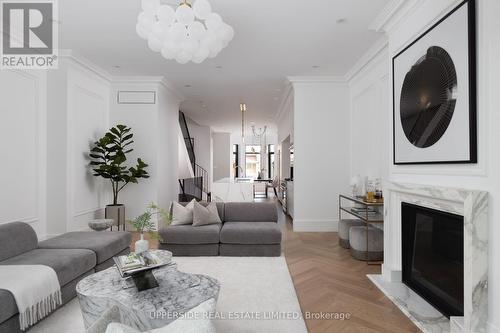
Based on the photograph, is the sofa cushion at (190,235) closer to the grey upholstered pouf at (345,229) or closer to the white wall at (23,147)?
the white wall at (23,147)

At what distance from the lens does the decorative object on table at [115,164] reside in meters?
5.36

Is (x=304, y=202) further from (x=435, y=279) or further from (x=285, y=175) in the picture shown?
(x=285, y=175)

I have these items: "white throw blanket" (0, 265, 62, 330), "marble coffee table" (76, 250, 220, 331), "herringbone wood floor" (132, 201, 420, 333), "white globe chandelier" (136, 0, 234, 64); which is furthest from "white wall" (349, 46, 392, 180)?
"white throw blanket" (0, 265, 62, 330)

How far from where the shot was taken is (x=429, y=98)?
8.89 ft

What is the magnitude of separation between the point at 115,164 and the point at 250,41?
3.33m

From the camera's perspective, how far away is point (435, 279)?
9.12ft

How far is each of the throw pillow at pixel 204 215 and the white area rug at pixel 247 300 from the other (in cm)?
59

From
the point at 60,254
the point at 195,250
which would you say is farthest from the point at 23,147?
the point at 195,250

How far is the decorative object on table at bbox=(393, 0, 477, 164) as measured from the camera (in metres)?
2.19

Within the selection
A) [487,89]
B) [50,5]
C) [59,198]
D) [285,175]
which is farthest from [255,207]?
[285,175]

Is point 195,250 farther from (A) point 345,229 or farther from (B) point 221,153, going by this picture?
(B) point 221,153

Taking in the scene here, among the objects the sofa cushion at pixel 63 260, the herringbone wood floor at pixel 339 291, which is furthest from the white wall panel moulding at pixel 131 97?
the herringbone wood floor at pixel 339 291

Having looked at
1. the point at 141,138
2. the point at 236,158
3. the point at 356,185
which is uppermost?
the point at 141,138

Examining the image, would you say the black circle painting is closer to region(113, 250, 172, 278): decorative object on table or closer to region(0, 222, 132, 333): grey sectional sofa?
region(113, 250, 172, 278): decorative object on table
